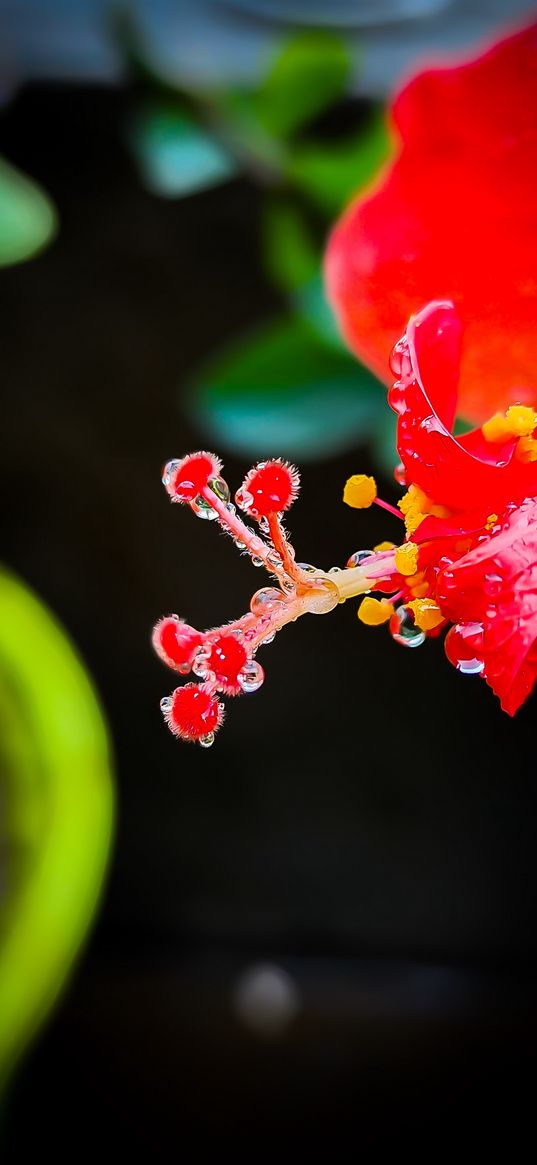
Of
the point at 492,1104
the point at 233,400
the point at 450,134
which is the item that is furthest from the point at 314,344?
the point at 492,1104

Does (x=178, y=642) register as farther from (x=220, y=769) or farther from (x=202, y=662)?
(x=220, y=769)

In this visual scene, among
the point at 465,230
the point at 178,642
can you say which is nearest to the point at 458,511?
the point at 178,642

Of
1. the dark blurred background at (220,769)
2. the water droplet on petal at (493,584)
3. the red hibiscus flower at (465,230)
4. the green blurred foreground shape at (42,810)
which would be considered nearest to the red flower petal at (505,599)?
the water droplet on petal at (493,584)

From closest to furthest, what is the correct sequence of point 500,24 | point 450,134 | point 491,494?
1. point 491,494
2. point 450,134
3. point 500,24

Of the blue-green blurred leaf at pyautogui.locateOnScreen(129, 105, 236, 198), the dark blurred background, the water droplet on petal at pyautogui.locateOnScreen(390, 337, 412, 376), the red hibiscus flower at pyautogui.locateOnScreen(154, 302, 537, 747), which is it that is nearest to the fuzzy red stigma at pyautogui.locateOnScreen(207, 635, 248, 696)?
the red hibiscus flower at pyautogui.locateOnScreen(154, 302, 537, 747)

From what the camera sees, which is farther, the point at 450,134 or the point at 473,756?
the point at 473,756

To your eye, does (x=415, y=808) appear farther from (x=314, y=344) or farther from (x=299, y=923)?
(x=314, y=344)
